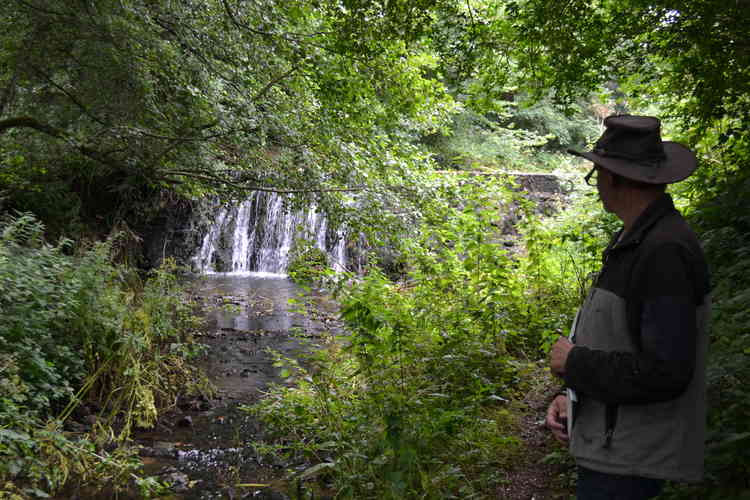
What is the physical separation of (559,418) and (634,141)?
1.02 m

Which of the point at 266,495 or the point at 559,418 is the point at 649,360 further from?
the point at 266,495

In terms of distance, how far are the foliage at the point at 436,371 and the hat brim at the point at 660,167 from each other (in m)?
2.38

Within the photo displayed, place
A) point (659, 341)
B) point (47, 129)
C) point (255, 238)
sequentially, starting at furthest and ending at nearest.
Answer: point (255, 238), point (47, 129), point (659, 341)

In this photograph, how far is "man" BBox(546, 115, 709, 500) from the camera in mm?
1569

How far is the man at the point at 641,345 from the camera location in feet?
5.15

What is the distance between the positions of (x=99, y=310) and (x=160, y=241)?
883cm

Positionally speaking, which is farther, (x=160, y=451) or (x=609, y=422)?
(x=160, y=451)

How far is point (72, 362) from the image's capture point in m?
5.83

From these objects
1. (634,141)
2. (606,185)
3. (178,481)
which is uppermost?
(634,141)

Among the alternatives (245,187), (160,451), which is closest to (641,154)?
(160,451)

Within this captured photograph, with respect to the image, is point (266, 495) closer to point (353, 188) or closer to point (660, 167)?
point (353, 188)

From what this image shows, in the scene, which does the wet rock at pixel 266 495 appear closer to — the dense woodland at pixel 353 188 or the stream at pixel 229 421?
the stream at pixel 229 421

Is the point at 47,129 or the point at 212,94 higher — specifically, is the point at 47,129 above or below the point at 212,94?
below

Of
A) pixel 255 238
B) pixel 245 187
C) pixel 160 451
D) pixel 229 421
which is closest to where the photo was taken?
pixel 160 451
